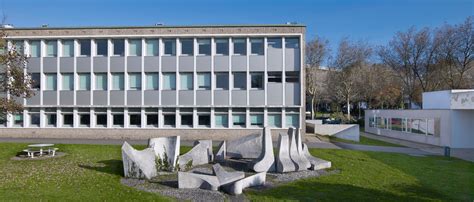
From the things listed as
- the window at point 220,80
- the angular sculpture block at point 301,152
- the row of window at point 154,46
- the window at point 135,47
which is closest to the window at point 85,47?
the row of window at point 154,46

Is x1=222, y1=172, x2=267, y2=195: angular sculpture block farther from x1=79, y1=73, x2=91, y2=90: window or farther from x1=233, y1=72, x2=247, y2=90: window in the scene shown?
x1=79, y1=73, x2=91, y2=90: window

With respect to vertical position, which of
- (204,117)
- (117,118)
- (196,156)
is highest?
(204,117)

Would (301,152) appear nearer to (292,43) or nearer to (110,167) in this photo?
(110,167)

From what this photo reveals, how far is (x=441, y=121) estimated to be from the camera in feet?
96.3

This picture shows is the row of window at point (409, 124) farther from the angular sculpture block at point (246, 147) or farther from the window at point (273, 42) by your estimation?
the angular sculpture block at point (246, 147)

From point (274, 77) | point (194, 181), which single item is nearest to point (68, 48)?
point (274, 77)

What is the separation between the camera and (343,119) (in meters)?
48.2

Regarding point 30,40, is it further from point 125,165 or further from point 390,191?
point 390,191

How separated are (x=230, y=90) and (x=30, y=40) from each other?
17.0 meters

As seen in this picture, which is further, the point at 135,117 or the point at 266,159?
the point at 135,117

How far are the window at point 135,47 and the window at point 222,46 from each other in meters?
6.28

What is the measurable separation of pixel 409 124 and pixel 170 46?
73.4 ft

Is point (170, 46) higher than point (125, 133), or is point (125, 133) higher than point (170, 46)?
point (170, 46)

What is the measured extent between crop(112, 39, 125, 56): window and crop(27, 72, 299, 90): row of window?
1720mm
